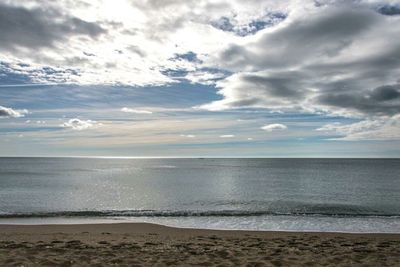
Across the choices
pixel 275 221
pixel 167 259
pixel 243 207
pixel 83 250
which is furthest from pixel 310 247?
pixel 243 207

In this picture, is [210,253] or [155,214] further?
[155,214]

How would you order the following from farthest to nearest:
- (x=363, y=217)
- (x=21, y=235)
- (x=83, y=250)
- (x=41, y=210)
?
(x=41, y=210), (x=363, y=217), (x=21, y=235), (x=83, y=250)

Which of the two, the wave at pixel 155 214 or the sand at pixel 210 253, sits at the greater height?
the sand at pixel 210 253

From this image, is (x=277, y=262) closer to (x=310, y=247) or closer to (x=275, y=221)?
(x=310, y=247)

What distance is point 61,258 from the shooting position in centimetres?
1021

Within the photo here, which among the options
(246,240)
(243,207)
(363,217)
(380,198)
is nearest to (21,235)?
(246,240)

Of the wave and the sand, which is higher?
the sand

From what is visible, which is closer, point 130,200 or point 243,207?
point 243,207

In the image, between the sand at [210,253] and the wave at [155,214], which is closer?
the sand at [210,253]

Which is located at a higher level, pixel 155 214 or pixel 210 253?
pixel 210 253

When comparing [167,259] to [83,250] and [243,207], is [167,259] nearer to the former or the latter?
[83,250]

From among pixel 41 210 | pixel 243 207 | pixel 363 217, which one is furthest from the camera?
pixel 243 207

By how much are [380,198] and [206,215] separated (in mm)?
23348

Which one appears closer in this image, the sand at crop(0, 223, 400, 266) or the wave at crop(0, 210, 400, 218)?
the sand at crop(0, 223, 400, 266)
